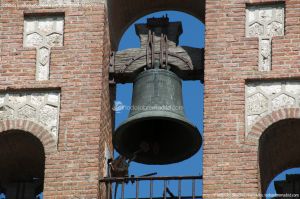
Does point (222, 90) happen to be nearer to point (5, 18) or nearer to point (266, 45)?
point (266, 45)

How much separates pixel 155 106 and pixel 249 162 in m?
1.41

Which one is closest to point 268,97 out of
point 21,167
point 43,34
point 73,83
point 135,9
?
point 73,83

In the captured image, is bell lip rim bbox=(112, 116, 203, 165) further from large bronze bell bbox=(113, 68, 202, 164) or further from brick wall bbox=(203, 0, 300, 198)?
brick wall bbox=(203, 0, 300, 198)

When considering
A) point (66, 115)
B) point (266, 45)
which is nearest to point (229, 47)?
point (266, 45)

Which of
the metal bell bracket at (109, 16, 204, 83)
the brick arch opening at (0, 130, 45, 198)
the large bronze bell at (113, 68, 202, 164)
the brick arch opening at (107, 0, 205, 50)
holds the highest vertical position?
the brick arch opening at (107, 0, 205, 50)

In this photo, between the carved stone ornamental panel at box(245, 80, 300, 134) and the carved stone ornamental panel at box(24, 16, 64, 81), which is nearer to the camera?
the carved stone ornamental panel at box(245, 80, 300, 134)

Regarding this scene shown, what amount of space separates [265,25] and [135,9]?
1.93 metres

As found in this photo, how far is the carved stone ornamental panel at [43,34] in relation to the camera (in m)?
22.3

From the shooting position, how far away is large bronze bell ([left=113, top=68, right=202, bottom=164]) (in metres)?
21.7

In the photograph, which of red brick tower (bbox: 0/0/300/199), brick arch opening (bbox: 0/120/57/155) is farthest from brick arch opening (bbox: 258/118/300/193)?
brick arch opening (bbox: 0/120/57/155)

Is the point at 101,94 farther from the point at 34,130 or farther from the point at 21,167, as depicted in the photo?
the point at 21,167

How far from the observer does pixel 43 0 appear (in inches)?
893

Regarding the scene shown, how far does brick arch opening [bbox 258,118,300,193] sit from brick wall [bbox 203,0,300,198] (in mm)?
381

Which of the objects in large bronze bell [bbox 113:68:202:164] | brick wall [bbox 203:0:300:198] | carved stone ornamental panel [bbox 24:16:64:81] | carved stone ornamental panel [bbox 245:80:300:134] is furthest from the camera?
carved stone ornamental panel [bbox 24:16:64:81]
